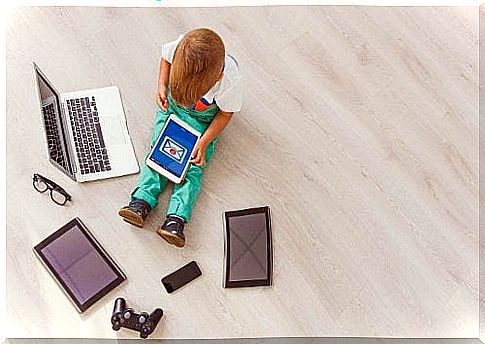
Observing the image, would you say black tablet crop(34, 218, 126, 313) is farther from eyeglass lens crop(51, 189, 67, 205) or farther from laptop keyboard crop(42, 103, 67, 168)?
laptop keyboard crop(42, 103, 67, 168)

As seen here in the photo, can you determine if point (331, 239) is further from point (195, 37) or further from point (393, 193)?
point (195, 37)

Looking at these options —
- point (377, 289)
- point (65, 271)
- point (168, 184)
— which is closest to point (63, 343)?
point (65, 271)

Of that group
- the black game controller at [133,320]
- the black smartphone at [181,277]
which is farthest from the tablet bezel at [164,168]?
the black game controller at [133,320]

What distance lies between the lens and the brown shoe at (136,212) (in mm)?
2002

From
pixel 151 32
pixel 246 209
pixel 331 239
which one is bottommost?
pixel 331 239

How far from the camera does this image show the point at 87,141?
2.07 meters

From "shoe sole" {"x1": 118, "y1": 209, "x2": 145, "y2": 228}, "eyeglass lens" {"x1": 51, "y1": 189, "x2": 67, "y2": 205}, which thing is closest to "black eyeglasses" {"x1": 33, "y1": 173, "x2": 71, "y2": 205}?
"eyeglass lens" {"x1": 51, "y1": 189, "x2": 67, "y2": 205}

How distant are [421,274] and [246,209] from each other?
1.55ft

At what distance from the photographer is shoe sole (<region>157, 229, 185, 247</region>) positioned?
6.55 ft

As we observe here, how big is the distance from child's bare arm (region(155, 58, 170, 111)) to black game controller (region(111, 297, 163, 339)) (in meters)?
0.50

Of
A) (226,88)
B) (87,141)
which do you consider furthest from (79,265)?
(226,88)

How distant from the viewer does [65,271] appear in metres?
2.02

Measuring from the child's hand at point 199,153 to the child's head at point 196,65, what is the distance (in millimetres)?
225

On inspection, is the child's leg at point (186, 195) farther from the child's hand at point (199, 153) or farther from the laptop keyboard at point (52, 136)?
the laptop keyboard at point (52, 136)
